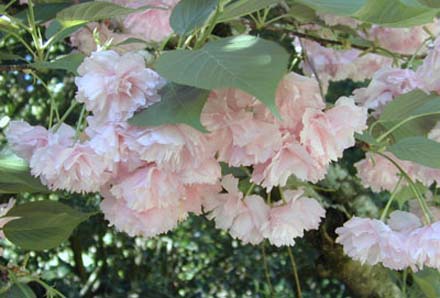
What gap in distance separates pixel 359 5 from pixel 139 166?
0.24 meters

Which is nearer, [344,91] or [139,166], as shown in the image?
[139,166]

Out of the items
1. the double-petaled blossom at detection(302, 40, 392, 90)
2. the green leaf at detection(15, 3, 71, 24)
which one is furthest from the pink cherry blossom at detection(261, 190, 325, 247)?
the double-petaled blossom at detection(302, 40, 392, 90)

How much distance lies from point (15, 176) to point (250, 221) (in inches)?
10.5

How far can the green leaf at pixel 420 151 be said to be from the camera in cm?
75

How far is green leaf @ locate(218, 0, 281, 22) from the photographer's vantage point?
2.10 ft

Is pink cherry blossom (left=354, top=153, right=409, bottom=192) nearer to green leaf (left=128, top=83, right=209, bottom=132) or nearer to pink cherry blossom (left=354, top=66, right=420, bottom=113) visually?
pink cherry blossom (left=354, top=66, right=420, bottom=113)

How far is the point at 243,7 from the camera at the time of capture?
651mm

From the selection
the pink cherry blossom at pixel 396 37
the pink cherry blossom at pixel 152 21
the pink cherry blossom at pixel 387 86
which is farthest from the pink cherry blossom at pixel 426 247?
the pink cherry blossom at pixel 396 37

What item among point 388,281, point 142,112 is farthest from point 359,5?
point 388,281

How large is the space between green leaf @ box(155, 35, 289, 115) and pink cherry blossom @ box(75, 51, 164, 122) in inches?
1.5

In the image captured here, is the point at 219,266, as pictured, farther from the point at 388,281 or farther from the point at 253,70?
the point at 253,70

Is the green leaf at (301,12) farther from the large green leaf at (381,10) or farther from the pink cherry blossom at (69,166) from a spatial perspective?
the pink cherry blossom at (69,166)

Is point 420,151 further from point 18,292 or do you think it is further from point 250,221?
point 18,292

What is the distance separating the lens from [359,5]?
60 centimetres
